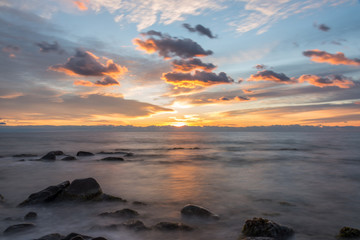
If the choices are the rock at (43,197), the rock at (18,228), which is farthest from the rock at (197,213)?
the rock at (43,197)

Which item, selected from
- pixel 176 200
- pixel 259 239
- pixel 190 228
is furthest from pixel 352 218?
pixel 176 200

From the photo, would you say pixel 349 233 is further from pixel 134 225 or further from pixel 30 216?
pixel 30 216

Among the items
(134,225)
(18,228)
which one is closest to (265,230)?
(134,225)

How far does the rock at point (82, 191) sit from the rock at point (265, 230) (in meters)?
6.66

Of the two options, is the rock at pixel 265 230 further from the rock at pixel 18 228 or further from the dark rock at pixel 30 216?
the dark rock at pixel 30 216

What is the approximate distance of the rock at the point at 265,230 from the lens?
6.43m

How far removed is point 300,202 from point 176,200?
566 centimetres

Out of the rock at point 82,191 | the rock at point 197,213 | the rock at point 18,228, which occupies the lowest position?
the rock at point 197,213

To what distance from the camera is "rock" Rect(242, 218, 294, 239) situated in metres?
6.43

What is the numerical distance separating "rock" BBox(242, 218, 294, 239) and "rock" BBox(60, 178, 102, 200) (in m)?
6.66

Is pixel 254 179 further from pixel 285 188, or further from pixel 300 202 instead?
pixel 300 202

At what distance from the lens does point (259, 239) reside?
234 inches

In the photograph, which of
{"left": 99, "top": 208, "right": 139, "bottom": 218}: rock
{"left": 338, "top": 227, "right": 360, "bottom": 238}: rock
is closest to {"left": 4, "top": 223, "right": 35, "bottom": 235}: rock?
{"left": 99, "top": 208, "right": 139, "bottom": 218}: rock

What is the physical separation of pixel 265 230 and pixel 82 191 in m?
7.68
